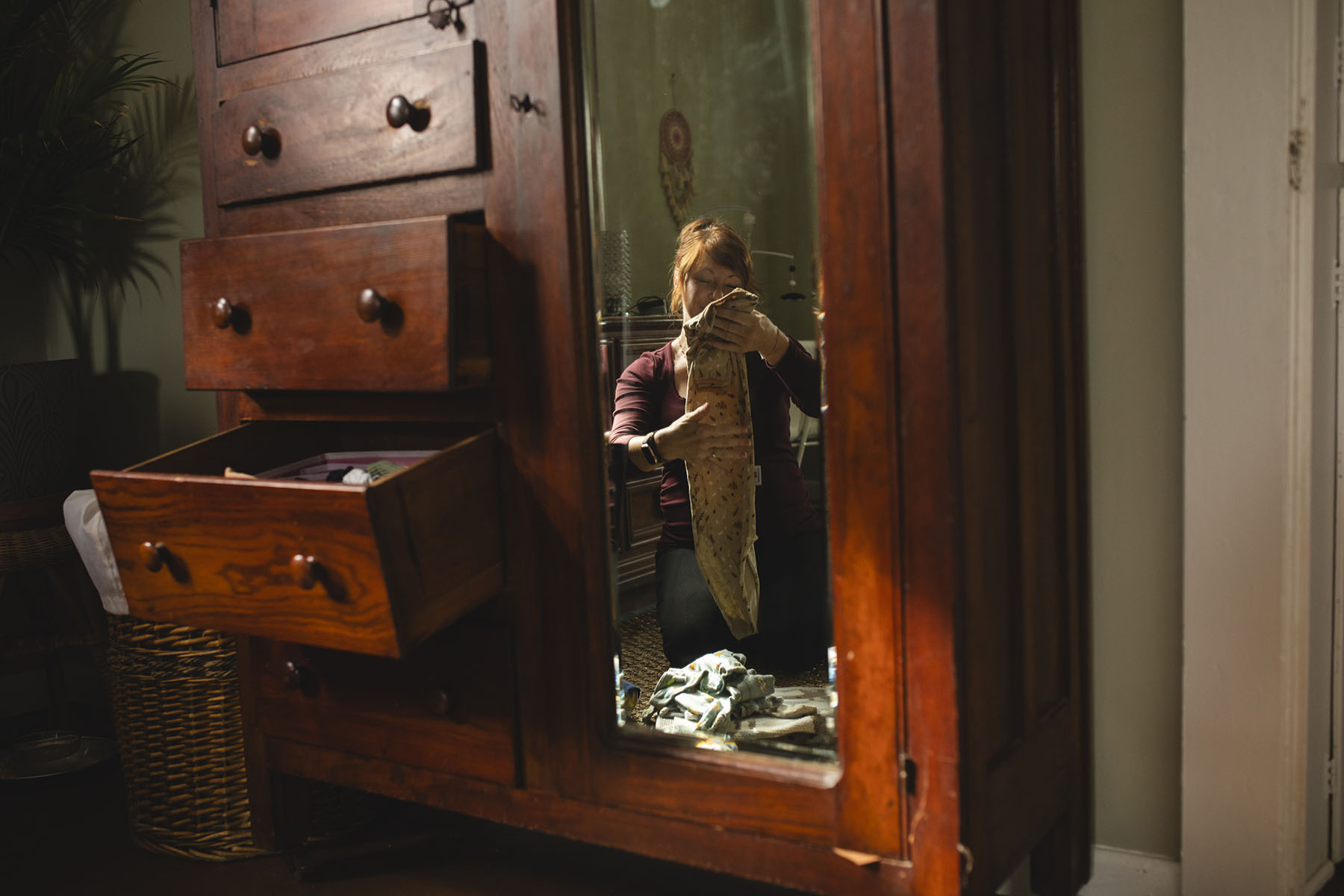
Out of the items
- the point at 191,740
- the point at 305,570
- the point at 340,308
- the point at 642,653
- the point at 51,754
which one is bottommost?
the point at 51,754

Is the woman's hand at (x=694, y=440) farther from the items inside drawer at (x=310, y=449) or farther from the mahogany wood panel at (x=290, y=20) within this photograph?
the mahogany wood panel at (x=290, y=20)

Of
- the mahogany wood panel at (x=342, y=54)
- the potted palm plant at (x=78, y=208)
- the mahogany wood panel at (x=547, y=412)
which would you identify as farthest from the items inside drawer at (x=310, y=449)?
the potted palm plant at (x=78, y=208)

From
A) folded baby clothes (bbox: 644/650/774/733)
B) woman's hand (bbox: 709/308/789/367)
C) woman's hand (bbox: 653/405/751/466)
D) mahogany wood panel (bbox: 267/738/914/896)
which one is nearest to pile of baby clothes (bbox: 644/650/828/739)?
folded baby clothes (bbox: 644/650/774/733)

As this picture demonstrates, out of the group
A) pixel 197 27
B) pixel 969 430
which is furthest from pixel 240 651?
pixel 969 430

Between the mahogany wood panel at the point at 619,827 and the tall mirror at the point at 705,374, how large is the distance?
0.09m

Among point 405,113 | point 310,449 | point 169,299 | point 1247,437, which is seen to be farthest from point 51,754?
point 1247,437

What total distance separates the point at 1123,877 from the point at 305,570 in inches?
40.0

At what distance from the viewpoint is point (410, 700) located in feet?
3.91

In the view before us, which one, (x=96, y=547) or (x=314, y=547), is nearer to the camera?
(x=314, y=547)

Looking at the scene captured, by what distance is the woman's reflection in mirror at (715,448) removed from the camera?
3.46 ft

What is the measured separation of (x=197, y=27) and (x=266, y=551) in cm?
74

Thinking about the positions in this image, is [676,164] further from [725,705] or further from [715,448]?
[725,705]

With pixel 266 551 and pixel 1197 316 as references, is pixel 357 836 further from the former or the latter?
pixel 1197 316

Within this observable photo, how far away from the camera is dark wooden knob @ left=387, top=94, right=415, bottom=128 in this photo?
109 cm
